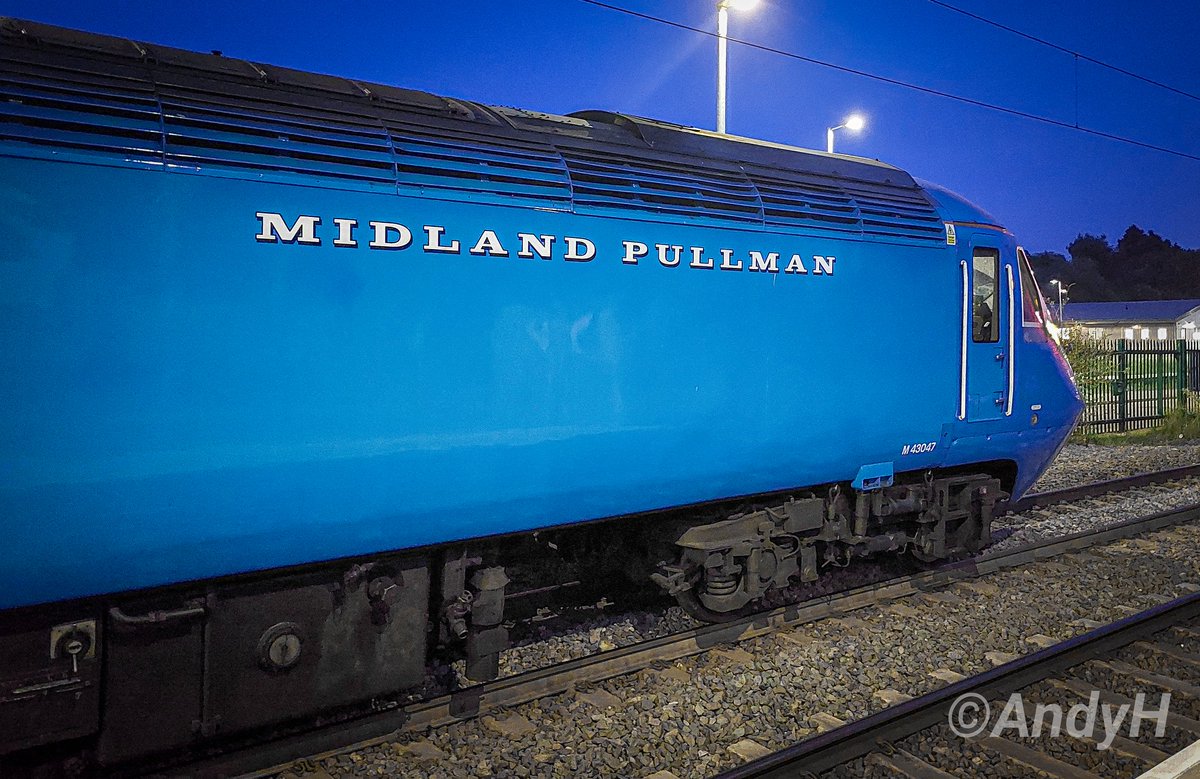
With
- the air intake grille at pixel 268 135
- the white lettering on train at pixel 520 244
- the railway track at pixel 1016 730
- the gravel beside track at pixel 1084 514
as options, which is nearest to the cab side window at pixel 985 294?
the white lettering on train at pixel 520 244

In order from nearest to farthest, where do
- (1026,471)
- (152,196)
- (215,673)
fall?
(152,196) → (215,673) → (1026,471)

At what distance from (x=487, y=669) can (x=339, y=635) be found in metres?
0.97

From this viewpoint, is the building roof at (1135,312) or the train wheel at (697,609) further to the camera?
the building roof at (1135,312)

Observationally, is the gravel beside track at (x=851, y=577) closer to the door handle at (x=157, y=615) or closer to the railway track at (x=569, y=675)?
the railway track at (x=569, y=675)

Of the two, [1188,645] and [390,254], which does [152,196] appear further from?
[1188,645]

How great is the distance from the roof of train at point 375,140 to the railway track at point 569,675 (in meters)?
2.76

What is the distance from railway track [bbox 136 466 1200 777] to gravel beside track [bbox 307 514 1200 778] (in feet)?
0.26

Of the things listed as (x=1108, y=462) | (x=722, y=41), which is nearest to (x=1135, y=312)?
(x=1108, y=462)

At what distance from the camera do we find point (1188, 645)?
6070 mm

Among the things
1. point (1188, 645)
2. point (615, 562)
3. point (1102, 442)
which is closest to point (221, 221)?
point (615, 562)

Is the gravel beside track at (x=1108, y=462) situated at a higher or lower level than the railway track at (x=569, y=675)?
higher

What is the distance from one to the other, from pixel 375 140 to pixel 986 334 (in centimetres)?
522
